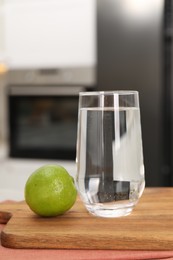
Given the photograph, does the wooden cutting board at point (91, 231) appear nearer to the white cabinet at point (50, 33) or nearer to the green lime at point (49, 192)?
the green lime at point (49, 192)

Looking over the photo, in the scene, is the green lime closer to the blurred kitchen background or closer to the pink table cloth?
the pink table cloth

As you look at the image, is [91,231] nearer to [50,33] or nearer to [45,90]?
[45,90]

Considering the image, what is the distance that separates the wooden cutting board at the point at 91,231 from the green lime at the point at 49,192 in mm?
22

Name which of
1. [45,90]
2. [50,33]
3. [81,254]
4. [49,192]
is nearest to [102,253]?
[81,254]

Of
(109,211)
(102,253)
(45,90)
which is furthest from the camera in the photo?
(45,90)

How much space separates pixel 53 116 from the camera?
2.76m

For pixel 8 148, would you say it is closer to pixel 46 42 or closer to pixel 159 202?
pixel 46 42

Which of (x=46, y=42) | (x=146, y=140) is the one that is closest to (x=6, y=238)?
(x=146, y=140)

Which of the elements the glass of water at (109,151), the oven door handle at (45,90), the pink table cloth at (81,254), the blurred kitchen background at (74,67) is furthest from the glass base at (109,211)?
the oven door handle at (45,90)

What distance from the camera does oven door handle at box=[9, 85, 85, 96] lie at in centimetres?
267

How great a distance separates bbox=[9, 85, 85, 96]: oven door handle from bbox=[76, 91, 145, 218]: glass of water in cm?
189

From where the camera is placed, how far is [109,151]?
77 centimetres

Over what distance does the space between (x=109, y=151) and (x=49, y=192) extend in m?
0.12

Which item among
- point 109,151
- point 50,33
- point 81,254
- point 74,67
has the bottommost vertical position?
point 81,254
